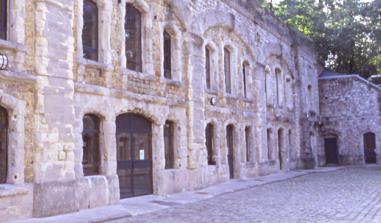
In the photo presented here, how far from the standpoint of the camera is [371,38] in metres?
34.7

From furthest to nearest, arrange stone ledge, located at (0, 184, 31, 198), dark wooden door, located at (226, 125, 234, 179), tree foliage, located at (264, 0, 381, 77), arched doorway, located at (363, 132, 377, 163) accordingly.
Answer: tree foliage, located at (264, 0, 381, 77), arched doorway, located at (363, 132, 377, 163), dark wooden door, located at (226, 125, 234, 179), stone ledge, located at (0, 184, 31, 198)

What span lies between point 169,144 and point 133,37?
3689mm

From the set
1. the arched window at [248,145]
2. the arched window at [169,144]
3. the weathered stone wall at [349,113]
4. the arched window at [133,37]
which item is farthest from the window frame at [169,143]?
the weathered stone wall at [349,113]

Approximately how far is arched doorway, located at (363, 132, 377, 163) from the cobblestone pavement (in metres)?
16.0

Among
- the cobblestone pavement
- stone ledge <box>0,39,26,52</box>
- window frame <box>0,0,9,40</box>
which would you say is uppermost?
window frame <box>0,0,9,40</box>

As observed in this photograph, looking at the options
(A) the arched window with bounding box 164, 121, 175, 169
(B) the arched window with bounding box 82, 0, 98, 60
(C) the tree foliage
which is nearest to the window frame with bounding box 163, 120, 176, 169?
(A) the arched window with bounding box 164, 121, 175, 169

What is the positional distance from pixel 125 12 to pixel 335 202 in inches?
310

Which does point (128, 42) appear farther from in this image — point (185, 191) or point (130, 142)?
point (185, 191)

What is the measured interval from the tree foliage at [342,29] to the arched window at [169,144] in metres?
23.9

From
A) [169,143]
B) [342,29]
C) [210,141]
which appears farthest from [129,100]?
[342,29]

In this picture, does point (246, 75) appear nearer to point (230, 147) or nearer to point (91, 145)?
point (230, 147)

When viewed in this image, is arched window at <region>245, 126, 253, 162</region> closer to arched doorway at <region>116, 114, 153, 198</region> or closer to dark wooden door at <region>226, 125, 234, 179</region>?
dark wooden door at <region>226, 125, 234, 179</region>

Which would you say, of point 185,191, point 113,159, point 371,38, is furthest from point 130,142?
point 371,38

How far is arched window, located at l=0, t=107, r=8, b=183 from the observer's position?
936 centimetres
